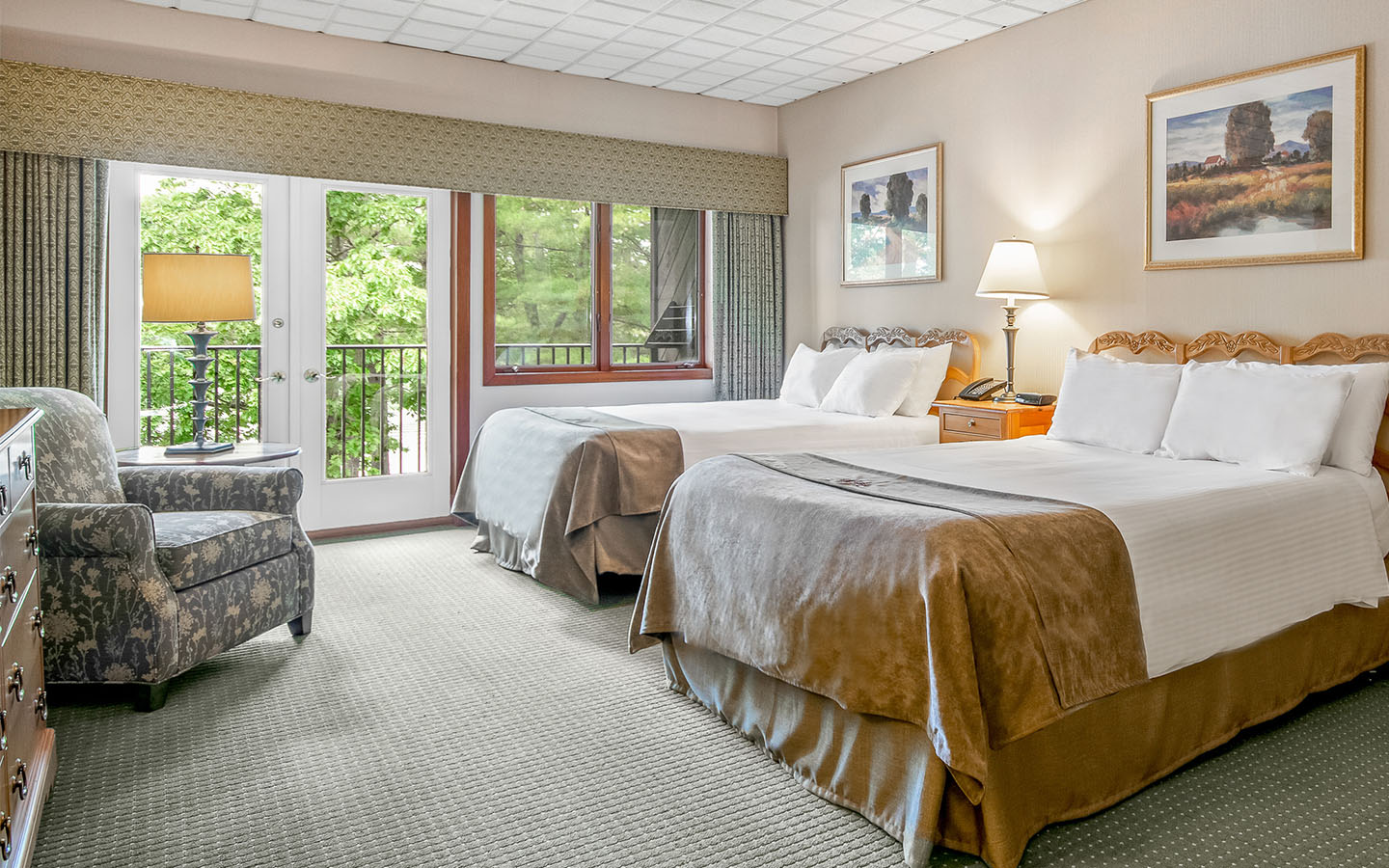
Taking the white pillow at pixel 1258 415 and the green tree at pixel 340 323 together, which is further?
the green tree at pixel 340 323

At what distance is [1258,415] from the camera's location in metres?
3.19

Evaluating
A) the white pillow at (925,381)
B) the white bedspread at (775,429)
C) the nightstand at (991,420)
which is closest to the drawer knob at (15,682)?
the white bedspread at (775,429)

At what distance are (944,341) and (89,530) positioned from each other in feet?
13.5

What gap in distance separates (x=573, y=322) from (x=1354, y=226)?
4.12m

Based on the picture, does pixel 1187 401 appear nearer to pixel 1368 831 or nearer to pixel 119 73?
pixel 1368 831

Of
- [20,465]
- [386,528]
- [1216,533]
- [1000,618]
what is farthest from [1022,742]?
[386,528]

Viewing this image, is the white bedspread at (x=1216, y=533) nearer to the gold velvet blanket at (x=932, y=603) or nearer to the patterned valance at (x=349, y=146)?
the gold velvet blanket at (x=932, y=603)

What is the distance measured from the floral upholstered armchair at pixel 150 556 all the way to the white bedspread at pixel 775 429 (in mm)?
1704

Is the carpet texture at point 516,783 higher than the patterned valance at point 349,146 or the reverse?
the reverse

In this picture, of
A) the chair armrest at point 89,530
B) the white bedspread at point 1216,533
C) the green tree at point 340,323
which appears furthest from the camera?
the green tree at point 340,323

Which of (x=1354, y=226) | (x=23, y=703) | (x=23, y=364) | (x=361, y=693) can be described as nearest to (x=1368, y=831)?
(x=1354, y=226)

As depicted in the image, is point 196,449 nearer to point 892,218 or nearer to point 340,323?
point 340,323

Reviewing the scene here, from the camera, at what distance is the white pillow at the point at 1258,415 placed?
3.05 meters

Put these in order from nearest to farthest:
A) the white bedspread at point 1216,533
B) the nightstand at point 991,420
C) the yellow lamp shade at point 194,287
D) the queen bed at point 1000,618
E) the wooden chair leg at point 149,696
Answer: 1. the queen bed at point 1000,618
2. the white bedspread at point 1216,533
3. the wooden chair leg at point 149,696
4. the yellow lamp shade at point 194,287
5. the nightstand at point 991,420
